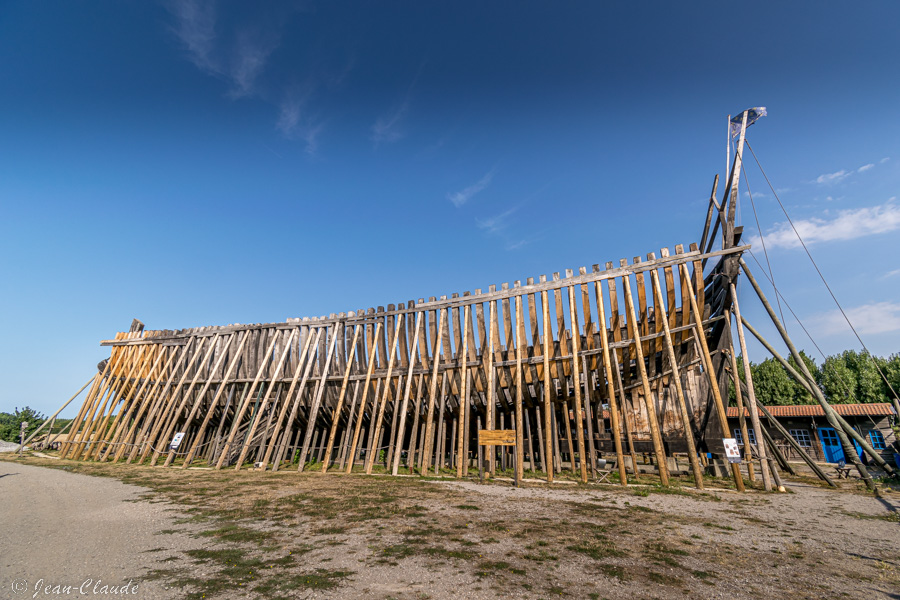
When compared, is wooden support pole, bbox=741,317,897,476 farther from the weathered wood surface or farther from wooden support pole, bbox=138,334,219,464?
wooden support pole, bbox=138,334,219,464

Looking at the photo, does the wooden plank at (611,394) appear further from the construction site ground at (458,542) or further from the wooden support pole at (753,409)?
the wooden support pole at (753,409)

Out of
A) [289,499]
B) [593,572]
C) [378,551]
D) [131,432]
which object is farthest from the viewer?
[131,432]

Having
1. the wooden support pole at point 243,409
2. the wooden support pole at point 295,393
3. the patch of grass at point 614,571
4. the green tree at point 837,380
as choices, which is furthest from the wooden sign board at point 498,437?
the green tree at point 837,380

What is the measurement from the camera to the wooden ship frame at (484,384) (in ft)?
37.6

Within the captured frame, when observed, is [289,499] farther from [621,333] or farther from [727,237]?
[727,237]

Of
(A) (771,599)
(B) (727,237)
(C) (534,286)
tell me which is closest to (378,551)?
(A) (771,599)

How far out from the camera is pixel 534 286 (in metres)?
13.6

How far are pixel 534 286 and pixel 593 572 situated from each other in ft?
32.5

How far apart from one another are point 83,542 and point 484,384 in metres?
10.7

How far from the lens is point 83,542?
Answer: 559 centimetres

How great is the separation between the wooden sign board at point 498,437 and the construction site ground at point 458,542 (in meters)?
1.20

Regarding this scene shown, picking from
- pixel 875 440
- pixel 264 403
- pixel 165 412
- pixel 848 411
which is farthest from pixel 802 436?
pixel 165 412

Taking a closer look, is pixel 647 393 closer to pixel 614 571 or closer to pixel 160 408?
pixel 614 571

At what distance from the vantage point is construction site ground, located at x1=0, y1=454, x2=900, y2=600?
160 inches
